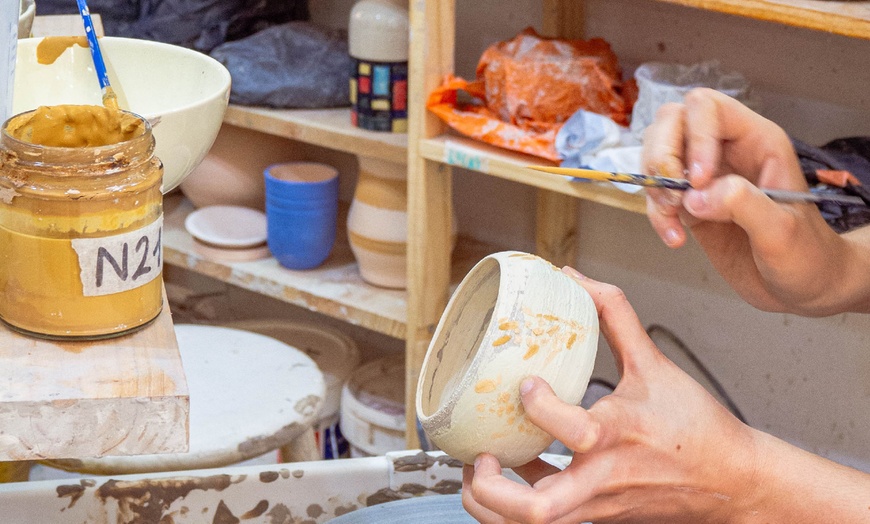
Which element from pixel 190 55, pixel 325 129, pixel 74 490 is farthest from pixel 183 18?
pixel 74 490

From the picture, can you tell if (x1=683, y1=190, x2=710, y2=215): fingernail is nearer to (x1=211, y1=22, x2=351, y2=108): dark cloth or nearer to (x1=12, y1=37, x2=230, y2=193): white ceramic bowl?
(x1=12, y1=37, x2=230, y2=193): white ceramic bowl

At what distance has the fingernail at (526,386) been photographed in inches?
29.6

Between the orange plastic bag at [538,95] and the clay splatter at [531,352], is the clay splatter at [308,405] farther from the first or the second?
the clay splatter at [531,352]

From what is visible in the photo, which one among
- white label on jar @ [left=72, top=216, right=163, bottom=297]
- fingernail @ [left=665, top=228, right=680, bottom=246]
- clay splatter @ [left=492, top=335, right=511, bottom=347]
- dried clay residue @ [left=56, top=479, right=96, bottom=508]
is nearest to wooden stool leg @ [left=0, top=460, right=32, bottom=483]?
dried clay residue @ [left=56, top=479, right=96, bottom=508]

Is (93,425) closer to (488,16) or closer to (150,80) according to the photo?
(150,80)

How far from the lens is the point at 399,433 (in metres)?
1.91

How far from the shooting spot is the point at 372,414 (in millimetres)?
1896

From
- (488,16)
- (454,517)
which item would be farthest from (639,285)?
(454,517)

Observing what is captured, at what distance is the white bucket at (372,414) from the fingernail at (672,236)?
1019mm

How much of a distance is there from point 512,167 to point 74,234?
3.02ft

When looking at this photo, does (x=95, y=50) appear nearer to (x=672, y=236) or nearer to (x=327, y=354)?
(x=672, y=236)

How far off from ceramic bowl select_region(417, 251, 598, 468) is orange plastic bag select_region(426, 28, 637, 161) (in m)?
0.72

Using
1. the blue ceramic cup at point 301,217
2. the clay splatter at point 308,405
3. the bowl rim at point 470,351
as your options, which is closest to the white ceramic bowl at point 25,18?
the bowl rim at point 470,351

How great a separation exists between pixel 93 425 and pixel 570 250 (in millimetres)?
1405
